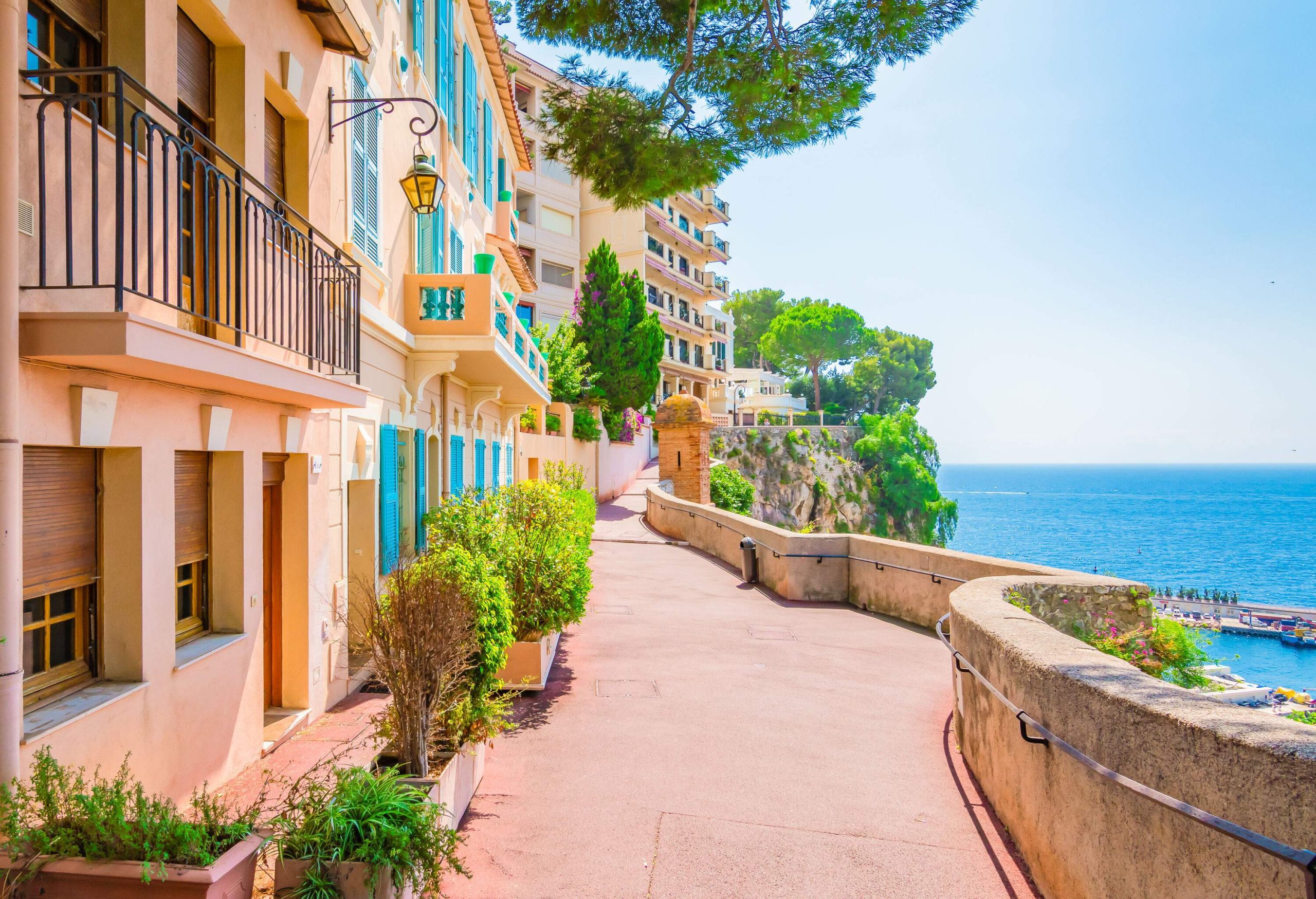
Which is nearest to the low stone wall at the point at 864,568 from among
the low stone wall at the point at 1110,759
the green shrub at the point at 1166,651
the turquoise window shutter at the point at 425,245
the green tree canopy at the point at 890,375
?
the green shrub at the point at 1166,651

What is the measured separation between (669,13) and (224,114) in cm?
540

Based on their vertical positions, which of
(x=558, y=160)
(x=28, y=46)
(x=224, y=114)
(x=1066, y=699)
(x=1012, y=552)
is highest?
(x=558, y=160)

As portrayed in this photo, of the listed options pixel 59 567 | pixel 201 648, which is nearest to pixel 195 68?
pixel 59 567

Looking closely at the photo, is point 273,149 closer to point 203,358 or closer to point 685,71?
point 203,358

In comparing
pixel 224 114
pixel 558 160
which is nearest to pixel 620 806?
pixel 224 114

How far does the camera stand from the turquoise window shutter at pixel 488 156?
1458 centimetres

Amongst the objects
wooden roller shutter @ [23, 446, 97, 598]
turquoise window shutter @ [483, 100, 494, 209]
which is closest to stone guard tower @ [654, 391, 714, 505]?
turquoise window shutter @ [483, 100, 494, 209]

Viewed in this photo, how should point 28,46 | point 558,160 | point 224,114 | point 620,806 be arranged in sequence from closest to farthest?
1. point 28,46
2. point 620,806
3. point 224,114
4. point 558,160

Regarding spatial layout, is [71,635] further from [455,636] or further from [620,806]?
[620,806]

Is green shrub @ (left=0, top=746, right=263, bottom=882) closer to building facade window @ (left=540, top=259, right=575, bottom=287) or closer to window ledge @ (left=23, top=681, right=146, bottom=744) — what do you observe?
window ledge @ (left=23, top=681, right=146, bottom=744)

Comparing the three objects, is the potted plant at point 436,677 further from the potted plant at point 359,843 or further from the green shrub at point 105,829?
the green shrub at point 105,829

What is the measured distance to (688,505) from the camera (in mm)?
20016

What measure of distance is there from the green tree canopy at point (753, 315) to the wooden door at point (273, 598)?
75989 millimetres

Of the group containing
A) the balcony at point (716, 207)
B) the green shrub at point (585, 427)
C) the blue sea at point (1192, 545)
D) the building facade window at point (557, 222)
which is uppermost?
the balcony at point (716, 207)
